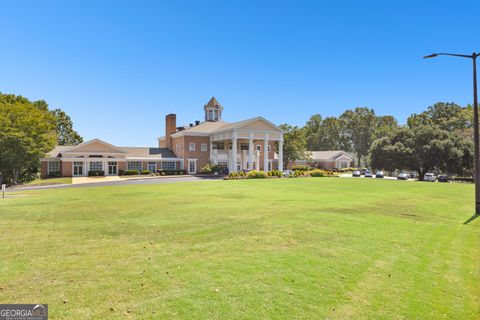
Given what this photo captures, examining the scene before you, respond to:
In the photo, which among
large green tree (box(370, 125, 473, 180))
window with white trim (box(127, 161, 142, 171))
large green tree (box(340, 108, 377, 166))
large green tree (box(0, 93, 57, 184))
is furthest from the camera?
large green tree (box(340, 108, 377, 166))

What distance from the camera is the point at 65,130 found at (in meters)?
66.7

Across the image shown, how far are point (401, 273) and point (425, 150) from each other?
52.4 metres

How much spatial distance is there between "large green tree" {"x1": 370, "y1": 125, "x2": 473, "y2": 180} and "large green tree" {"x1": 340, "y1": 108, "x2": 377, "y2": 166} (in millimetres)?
44680

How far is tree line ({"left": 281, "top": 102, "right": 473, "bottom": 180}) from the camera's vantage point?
49.7 m

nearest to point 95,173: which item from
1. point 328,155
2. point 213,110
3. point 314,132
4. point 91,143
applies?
point 91,143

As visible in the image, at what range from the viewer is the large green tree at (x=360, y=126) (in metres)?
100

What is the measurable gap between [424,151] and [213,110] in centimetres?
3976

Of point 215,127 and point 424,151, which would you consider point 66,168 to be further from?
point 424,151

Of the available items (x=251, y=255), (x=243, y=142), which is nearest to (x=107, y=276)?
(x=251, y=255)

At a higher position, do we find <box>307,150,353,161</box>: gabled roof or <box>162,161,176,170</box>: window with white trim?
<box>307,150,353,161</box>: gabled roof

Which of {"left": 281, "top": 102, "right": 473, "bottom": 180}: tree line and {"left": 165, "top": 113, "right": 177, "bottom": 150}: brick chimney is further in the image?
{"left": 165, "top": 113, "right": 177, "bottom": 150}: brick chimney

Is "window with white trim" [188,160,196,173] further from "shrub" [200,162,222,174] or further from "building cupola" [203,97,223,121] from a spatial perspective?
"building cupola" [203,97,223,121]

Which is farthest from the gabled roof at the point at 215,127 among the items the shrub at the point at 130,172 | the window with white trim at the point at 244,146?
the shrub at the point at 130,172

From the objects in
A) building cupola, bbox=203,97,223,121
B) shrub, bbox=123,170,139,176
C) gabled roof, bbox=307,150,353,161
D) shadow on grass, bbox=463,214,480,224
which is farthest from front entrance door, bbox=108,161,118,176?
gabled roof, bbox=307,150,353,161
